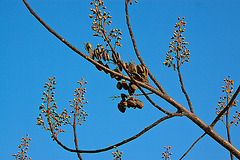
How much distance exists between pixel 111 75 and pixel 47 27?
898 mm

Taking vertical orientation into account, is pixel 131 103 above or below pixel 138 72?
below

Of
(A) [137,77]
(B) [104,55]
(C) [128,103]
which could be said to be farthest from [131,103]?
(B) [104,55]

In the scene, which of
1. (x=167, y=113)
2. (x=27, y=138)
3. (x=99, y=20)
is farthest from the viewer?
(x=27, y=138)

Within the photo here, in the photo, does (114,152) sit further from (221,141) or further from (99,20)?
(99,20)

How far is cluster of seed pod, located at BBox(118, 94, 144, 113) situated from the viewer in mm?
3387

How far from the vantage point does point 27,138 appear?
7074 mm

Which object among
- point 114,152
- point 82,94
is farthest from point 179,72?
point 82,94

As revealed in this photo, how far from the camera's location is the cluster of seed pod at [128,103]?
3.39m

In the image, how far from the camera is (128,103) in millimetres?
3404

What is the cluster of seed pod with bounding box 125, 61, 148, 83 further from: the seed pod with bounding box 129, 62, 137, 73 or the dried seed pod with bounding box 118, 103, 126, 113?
the dried seed pod with bounding box 118, 103, 126, 113

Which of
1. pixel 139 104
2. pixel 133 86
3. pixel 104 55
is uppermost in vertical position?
pixel 104 55

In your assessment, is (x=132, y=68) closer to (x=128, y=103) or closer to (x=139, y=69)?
(x=139, y=69)

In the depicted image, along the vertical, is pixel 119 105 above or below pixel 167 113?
above

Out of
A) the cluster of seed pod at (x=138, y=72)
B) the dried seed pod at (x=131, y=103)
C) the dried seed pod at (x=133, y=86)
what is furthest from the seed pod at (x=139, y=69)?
the dried seed pod at (x=131, y=103)
